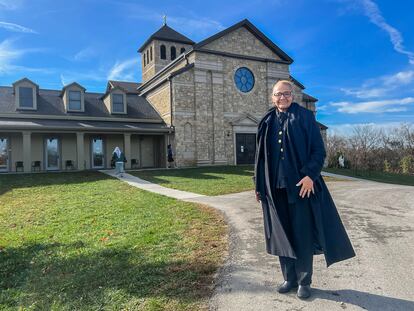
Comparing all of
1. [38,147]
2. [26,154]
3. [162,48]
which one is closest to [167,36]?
[162,48]

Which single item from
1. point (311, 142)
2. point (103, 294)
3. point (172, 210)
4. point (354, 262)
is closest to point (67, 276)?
point (103, 294)

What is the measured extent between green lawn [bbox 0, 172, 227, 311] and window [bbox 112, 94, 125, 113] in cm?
1599

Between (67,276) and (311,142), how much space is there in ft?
10.8

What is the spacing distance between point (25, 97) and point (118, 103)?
243 inches

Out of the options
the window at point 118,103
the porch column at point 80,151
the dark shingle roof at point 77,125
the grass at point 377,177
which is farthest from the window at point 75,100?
the grass at point 377,177

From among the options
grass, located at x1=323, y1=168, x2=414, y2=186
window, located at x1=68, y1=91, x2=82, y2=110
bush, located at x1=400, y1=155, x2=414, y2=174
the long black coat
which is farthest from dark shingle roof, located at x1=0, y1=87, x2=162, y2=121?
bush, located at x1=400, y1=155, x2=414, y2=174

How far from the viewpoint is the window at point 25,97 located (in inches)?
867

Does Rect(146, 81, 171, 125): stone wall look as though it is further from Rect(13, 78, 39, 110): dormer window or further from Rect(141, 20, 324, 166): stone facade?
Rect(13, 78, 39, 110): dormer window

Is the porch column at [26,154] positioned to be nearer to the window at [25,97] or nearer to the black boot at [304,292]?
the window at [25,97]

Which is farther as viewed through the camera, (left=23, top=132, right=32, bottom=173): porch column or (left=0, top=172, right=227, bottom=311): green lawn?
(left=23, top=132, right=32, bottom=173): porch column

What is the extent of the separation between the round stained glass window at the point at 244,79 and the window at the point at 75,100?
11.7 meters

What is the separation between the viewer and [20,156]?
21.8m

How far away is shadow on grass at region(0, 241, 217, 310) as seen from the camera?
11.1ft

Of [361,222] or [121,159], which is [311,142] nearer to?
[361,222]
